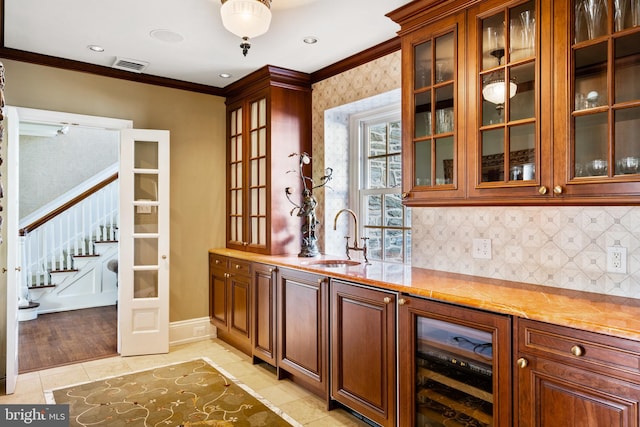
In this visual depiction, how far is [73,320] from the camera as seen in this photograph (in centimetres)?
533

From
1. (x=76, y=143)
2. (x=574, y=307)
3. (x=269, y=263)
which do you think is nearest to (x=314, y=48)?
(x=269, y=263)

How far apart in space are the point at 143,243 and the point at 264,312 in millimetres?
1456

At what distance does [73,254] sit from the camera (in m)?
6.17

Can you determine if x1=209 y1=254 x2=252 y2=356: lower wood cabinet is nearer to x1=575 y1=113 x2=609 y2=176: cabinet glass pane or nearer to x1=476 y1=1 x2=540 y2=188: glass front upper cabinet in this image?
x1=476 y1=1 x2=540 y2=188: glass front upper cabinet

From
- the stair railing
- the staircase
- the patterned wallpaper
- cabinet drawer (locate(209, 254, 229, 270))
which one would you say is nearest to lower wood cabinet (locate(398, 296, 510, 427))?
the patterned wallpaper

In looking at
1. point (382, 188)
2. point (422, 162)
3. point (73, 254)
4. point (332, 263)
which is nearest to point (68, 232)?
point (73, 254)

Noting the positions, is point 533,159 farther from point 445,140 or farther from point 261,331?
point 261,331

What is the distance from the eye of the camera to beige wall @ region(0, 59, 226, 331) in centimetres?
393

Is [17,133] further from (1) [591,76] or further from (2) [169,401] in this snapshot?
(1) [591,76]

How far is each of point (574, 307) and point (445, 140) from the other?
107 centimetres

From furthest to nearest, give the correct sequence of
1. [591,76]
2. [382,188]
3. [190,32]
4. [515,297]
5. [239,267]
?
[239,267]
[382,188]
[190,32]
[515,297]
[591,76]

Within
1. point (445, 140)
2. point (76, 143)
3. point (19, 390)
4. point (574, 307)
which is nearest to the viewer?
point (574, 307)

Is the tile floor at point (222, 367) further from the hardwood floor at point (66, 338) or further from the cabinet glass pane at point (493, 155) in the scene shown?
the cabinet glass pane at point (493, 155)

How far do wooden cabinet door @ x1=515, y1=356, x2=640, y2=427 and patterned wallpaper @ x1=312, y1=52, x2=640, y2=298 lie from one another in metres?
0.70
